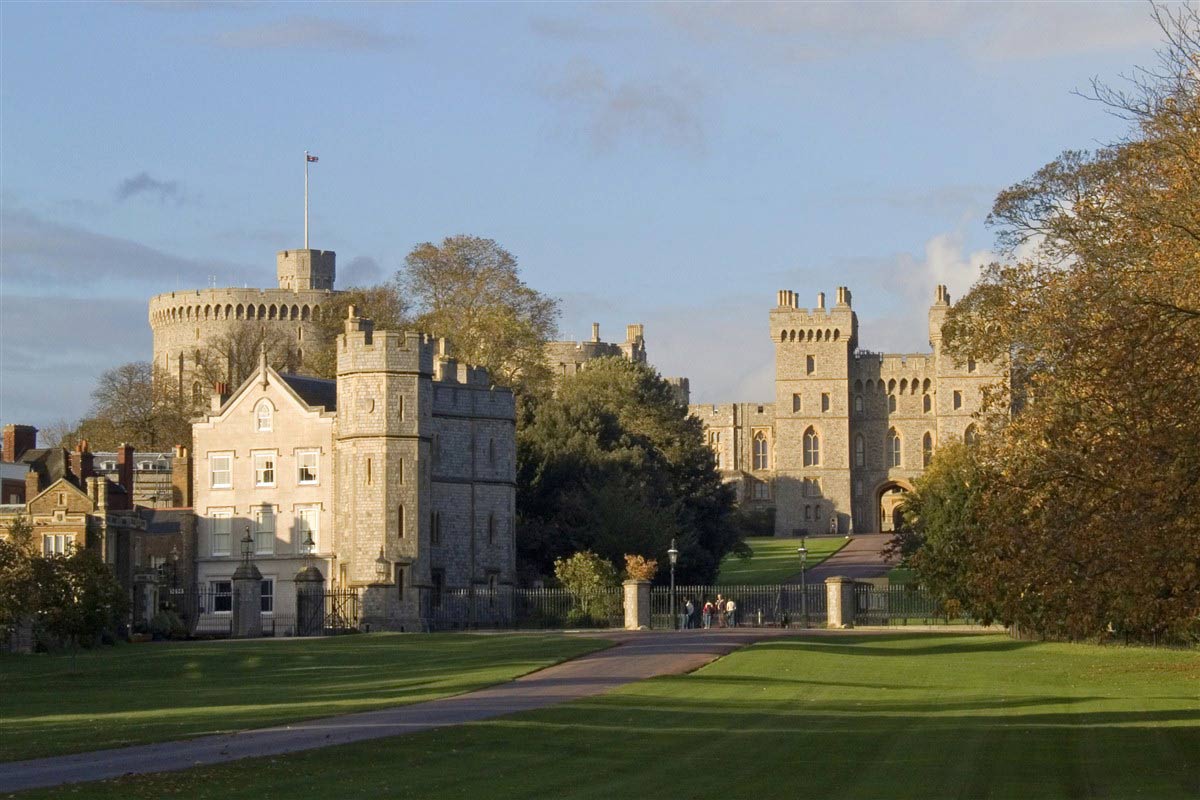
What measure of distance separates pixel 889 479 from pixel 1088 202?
267 feet

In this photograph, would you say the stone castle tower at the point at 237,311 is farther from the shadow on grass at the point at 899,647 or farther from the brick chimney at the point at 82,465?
the shadow on grass at the point at 899,647

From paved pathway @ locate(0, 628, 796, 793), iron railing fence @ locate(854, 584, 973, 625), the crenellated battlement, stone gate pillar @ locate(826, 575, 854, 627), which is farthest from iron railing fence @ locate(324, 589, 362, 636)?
paved pathway @ locate(0, 628, 796, 793)

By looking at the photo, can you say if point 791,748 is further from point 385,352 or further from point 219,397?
point 219,397

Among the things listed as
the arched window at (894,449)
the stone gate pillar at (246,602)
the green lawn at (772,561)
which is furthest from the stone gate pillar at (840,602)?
the arched window at (894,449)

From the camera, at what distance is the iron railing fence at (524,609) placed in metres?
55.2

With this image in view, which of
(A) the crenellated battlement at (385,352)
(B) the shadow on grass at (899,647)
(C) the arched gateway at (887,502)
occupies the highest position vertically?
(A) the crenellated battlement at (385,352)

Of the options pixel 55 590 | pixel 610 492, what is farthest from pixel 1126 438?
pixel 610 492

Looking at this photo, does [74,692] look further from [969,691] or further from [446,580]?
[446,580]

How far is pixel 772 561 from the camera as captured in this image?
93.2 metres

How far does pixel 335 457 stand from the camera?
191 ft

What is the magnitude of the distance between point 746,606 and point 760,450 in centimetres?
7580

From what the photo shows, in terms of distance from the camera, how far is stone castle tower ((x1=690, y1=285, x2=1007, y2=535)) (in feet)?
393

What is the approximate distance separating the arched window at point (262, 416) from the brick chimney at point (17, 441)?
49.2 ft

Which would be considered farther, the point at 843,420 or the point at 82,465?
the point at 843,420
